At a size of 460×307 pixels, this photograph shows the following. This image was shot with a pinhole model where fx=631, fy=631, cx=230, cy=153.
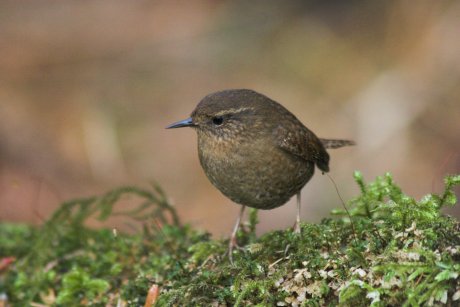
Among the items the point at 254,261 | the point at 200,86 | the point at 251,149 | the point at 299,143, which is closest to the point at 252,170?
the point at 251,149

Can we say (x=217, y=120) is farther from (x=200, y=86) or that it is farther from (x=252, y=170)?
(x=200, y=86)

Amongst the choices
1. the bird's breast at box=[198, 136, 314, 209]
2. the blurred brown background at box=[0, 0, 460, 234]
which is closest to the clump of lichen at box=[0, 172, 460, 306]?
the bird's breast at box=[198, 136, 314, 209]

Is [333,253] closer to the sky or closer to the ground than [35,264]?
closer to the ground

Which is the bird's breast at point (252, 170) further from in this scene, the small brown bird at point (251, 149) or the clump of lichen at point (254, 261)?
the clump of lichen at point (254, 261)

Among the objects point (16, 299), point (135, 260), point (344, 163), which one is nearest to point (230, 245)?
point (135, 260)

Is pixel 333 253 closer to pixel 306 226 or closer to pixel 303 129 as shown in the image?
pixel 306 226

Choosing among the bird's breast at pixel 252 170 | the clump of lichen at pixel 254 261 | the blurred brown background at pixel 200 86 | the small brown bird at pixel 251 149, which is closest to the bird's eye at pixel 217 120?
the small brown bird at pixel 251 149

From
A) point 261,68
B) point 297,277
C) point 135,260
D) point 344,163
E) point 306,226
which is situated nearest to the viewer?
point 297,277
